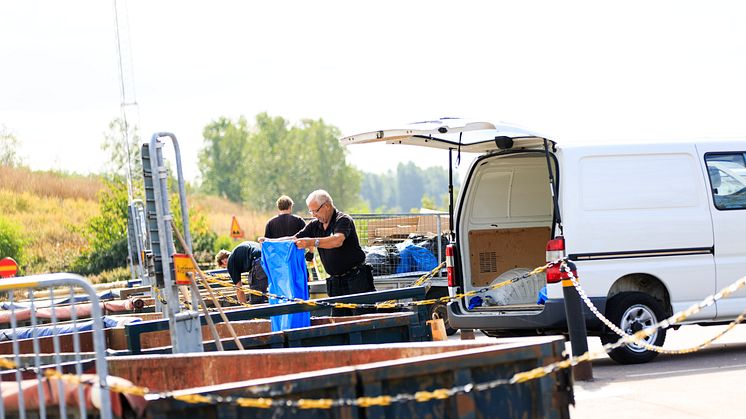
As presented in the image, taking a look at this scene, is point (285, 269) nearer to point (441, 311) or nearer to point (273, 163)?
point (441, 311)

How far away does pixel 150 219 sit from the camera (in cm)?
880

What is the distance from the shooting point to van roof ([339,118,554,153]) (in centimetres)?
1148

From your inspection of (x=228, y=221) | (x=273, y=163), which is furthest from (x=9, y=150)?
(x=273, y=163)

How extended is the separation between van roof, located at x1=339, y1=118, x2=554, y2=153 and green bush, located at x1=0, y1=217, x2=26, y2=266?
30637mm

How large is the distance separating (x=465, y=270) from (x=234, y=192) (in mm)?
124819

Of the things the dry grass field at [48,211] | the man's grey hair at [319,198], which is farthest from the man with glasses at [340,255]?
the dry grass field at [48,211]

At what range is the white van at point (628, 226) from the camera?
11.5 meters

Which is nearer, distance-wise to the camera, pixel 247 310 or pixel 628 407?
pixel 628 407

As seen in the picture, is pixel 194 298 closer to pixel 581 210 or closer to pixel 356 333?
pixel 356 333

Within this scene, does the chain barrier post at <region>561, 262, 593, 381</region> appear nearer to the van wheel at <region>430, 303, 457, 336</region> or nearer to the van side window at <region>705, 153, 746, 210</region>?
the van side window at <region>705, 153, 746, 210</region>

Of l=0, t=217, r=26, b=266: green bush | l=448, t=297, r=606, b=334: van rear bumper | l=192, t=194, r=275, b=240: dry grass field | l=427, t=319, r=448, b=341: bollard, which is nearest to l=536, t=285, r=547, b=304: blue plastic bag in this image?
l=448, t=297, r=606, b=334: van rear bumper

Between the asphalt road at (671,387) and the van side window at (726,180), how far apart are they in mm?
1560

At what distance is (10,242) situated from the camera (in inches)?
1628

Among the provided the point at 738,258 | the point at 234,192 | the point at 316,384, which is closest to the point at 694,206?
the point at 738,258
